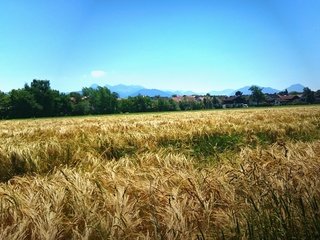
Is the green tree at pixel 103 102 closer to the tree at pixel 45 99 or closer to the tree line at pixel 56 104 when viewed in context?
the tree line at pixel 56 104

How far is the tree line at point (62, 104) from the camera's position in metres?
Result: 106

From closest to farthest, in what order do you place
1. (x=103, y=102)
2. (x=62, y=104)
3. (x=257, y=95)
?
(x=62, y=104), (x=103, y=102), (x=257, y=95)

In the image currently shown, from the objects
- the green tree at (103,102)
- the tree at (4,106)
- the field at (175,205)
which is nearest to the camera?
the field at (175,205)

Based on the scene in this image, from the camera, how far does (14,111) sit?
104438 millimetres

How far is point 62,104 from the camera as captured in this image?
114m

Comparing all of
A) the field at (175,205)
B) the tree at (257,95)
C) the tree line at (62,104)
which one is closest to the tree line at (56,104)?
the tree line at (62,104)

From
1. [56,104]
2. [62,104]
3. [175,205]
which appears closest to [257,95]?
[62,104]

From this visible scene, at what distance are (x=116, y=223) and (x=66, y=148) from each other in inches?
220

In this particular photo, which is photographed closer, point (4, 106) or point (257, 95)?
point (4, 106)

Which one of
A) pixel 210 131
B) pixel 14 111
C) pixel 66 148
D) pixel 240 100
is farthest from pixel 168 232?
pixel 240 100

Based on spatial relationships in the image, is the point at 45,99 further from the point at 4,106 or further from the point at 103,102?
the point at 103,102

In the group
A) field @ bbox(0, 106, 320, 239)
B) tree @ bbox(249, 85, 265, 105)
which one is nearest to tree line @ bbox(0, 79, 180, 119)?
tree @ bbox(249, 85, 265, 105)

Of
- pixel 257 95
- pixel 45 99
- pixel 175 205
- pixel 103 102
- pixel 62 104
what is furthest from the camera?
pixel 257 95

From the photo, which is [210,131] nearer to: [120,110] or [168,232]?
[168,232]
